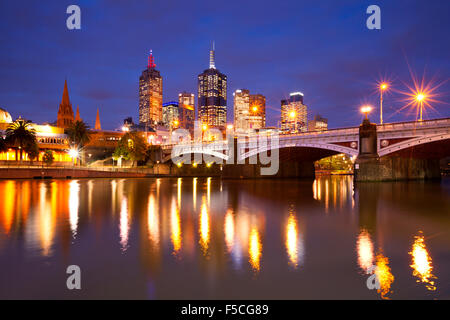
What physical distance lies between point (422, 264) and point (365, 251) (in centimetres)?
151

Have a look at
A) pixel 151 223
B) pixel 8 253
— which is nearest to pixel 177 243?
pixel 151 223

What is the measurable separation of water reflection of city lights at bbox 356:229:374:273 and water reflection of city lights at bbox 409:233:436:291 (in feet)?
3.34

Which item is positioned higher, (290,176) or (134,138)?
(134,138)

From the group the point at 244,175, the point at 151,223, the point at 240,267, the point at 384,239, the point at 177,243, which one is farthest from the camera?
the point at 244,175

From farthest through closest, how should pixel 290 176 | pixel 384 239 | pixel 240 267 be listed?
pixel 290 176, pixel 384 239, pixel 240 267

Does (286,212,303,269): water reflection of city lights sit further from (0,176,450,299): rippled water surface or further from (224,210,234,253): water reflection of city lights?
(224,210,234,253): water reflection of city lights

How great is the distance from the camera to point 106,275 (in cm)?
714

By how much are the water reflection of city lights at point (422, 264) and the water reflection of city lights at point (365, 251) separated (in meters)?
1.02

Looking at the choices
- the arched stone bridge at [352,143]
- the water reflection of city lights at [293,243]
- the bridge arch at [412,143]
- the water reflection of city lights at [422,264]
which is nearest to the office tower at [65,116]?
the arched stone bridge at [352,143]

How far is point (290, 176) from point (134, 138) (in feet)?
130

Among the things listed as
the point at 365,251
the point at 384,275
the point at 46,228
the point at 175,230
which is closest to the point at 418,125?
the point at 365,251

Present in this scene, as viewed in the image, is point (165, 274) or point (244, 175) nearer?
point (165, 274)

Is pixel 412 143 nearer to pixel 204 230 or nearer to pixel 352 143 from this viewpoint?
pixel 352 143
